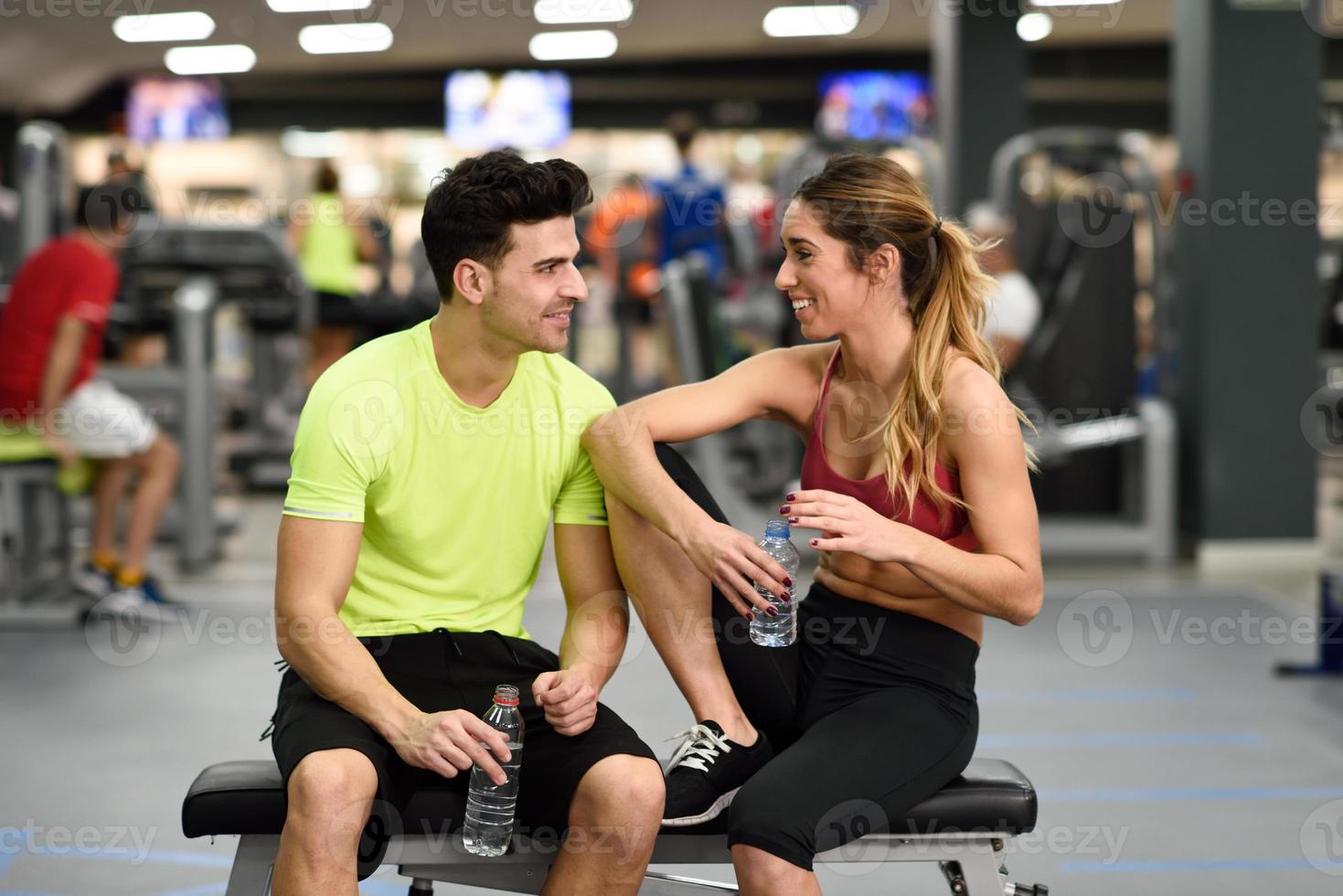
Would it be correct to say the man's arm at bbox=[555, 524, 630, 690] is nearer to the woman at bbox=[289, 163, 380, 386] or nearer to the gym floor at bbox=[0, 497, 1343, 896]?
the gym floor at bbox=[0, 497, 1343, 896]

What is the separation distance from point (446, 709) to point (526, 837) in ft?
0.70

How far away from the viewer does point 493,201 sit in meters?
1.98

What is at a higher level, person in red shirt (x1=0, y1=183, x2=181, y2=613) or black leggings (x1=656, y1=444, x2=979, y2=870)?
person in red shirt (x1=0, y1=183, x2=181, y2=613)

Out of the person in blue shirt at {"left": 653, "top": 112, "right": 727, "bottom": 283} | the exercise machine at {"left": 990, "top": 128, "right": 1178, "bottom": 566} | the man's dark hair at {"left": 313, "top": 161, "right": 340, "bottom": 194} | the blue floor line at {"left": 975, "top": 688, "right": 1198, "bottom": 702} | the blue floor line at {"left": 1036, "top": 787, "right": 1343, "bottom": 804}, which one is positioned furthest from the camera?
the man's dark hair at {"left": 313, "top": 161, "right": 340, "bottom": 194}

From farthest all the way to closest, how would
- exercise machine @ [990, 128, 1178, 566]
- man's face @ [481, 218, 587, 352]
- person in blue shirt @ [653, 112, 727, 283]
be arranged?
person in blue shirt @ [653, 112, 727, 283] < exercise machine @ [990, 128, 1178, 566] < man's face @ [481, 218, 587, 352]

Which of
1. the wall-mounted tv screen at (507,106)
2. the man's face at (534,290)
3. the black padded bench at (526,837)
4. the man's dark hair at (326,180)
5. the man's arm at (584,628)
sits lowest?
the black padded bench at (526,837)

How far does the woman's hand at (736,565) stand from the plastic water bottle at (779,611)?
0.10 ft

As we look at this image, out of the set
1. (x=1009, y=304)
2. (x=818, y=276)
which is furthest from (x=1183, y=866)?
(x=1009, y=304)

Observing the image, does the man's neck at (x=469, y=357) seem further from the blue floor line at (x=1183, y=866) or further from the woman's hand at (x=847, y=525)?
the blue floor line at (x=1183, y=866)

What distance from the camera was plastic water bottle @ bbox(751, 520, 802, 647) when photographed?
6.64 ft

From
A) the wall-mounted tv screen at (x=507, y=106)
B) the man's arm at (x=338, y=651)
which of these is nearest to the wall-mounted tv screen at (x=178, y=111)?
the wall-mounted tv screen at (x=507, y=106)

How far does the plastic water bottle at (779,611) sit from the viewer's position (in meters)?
2.02

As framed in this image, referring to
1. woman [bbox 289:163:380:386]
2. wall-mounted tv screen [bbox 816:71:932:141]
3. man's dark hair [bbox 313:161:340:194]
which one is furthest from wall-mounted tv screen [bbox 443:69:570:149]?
man's dark hair [bbox 313:161:340:194]

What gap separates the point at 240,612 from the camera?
193 inches
